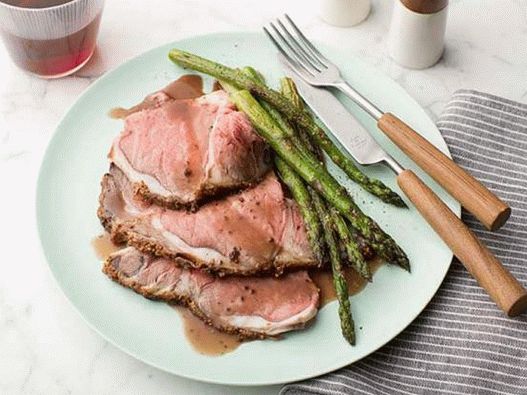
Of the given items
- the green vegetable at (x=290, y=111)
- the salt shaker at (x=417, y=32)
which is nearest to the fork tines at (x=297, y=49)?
the green vegetable at (x=290, y=111)

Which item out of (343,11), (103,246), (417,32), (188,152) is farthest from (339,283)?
(343,11)

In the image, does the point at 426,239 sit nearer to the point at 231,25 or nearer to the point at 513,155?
the point at 513,155

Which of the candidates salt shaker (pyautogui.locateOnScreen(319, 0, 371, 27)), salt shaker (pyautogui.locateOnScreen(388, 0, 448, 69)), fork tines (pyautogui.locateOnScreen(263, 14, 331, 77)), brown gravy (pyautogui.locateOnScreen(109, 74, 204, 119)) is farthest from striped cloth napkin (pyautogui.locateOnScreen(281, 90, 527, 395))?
brown gravy (pyautogui.locateOnScreen(109, 74, 204, 119))

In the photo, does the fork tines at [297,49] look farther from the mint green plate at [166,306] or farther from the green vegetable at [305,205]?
the green vegetable at [305,205]

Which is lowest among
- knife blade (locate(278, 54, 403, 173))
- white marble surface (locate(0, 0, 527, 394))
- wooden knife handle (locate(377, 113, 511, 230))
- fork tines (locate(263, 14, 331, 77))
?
white marble surface (locate(0, 0, 527, 394))

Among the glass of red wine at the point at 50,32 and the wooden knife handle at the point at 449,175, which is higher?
the wooden knife handle at the point at 449,175

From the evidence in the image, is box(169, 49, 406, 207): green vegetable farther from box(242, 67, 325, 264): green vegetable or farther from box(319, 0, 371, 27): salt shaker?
box(319, 0, 371, 27): salt shaker
